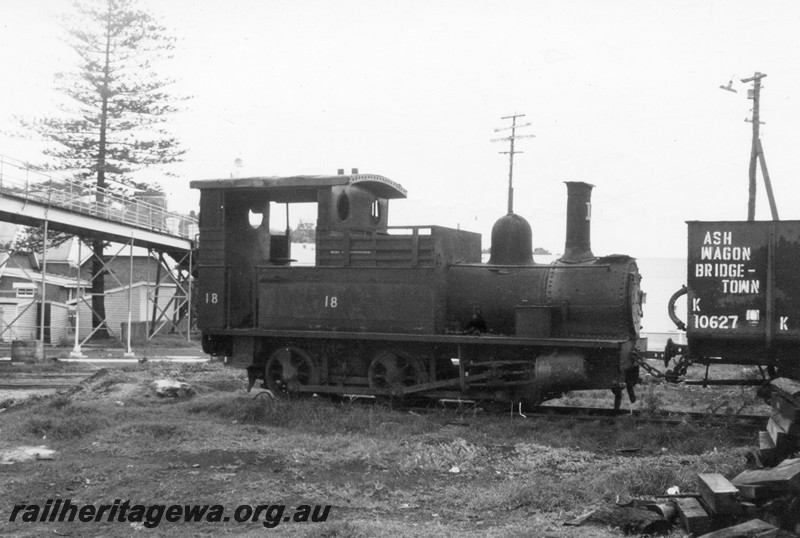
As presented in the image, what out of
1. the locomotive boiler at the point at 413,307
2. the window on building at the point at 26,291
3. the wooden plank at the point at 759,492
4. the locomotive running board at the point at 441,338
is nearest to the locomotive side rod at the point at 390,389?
the locomotive boiler at the point at 413,307

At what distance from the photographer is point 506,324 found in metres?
11.4

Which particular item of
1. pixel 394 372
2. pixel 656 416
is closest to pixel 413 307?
pixel 394 372

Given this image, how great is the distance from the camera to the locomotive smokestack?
11180 millimetres

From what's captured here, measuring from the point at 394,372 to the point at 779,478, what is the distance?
22.4 ft

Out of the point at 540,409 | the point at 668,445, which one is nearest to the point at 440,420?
the point at 540,409

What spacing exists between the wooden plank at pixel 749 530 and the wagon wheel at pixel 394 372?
22.3 ft

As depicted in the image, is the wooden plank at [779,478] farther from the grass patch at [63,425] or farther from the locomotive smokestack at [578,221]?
the grass patch at [63,425]

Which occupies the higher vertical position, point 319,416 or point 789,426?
point 789,426

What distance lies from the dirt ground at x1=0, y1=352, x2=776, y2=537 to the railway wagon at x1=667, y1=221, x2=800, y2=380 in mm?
1107

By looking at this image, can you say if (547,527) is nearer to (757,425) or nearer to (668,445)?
(668,445)

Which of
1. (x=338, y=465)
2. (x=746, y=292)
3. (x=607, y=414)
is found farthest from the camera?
(x=607, y=414)

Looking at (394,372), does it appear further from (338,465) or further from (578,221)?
(338,465)

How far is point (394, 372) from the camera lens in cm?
1154

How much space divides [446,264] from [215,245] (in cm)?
375
